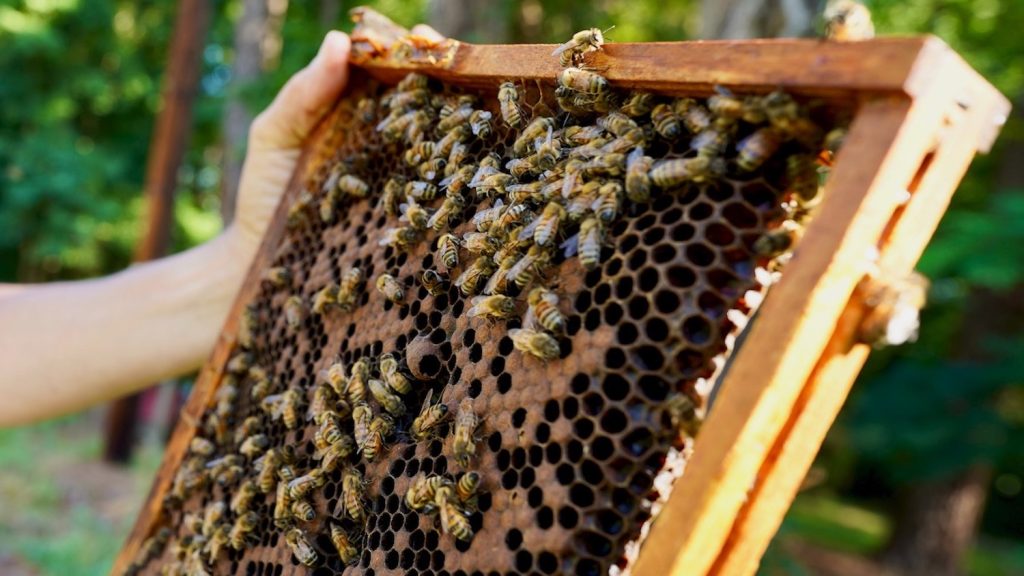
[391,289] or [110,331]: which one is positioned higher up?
[391,289]

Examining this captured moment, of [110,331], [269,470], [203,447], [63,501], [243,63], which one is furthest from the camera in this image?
[243,63]

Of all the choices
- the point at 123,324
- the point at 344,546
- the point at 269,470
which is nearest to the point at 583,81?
the point at 344,546

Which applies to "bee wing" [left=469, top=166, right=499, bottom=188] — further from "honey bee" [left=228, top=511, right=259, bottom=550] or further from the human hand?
"honey bee" [left=228, top=511, right=259, bottom=550]

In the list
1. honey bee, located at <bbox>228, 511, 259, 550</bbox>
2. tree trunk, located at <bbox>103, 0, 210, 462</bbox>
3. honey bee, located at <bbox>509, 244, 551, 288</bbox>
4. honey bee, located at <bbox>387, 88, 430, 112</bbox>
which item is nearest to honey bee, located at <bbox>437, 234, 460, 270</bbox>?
honey bee, located at <bbox>509, 244, 551, 288</bbox>

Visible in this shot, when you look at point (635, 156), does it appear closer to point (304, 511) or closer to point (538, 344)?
point (538, 344)

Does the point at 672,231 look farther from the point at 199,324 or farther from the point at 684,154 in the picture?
the point at 199,324

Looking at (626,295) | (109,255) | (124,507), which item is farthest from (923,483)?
(109,255)
